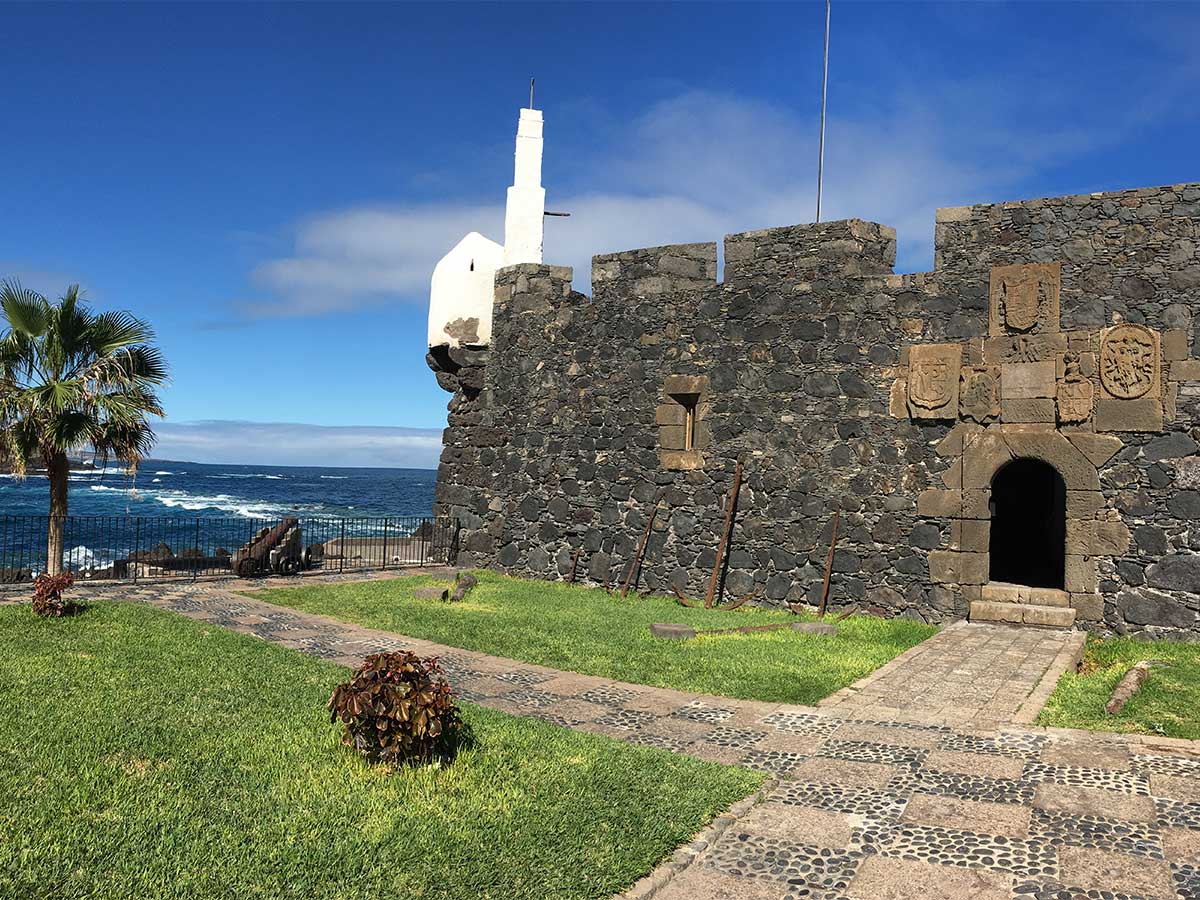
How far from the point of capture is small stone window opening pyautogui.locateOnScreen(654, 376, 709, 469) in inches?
508

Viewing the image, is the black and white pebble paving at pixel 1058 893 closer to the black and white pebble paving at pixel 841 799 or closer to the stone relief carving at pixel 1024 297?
the black and white pebble paving at pixel 841 799

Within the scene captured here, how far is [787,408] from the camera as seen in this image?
12.1m

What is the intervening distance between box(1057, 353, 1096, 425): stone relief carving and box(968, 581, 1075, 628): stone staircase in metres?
2.03

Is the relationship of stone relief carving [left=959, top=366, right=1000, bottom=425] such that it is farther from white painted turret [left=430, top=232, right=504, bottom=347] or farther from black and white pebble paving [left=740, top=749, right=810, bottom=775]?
white painted turret [left=430, top=232, right=504, bottom=347]

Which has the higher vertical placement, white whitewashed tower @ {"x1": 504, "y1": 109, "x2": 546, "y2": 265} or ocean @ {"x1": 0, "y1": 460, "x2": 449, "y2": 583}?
white whitewashed tower @ {"x1": 504, "y1": 109, "x2": 546, "y2": 265}

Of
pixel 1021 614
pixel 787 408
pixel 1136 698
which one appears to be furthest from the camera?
pixel 787 408

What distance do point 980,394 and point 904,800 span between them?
7109 millimetres

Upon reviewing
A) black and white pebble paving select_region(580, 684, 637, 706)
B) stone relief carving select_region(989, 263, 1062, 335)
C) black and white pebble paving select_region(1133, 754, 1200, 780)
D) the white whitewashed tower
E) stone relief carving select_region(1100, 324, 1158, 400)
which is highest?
the white whitewashed tower

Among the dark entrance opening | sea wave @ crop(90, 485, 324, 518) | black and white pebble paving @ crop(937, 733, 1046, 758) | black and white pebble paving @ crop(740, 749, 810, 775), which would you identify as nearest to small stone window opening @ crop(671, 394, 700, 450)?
the dark entrance opening

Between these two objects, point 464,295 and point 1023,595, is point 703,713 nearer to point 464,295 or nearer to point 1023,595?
point 1023,595

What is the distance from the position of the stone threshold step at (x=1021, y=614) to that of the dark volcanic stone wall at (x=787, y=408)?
0.87 feet

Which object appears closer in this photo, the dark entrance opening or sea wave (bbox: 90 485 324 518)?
the dark entrance opening

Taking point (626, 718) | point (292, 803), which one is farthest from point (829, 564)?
point (292, 803)

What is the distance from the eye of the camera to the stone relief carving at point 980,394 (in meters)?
10.6
